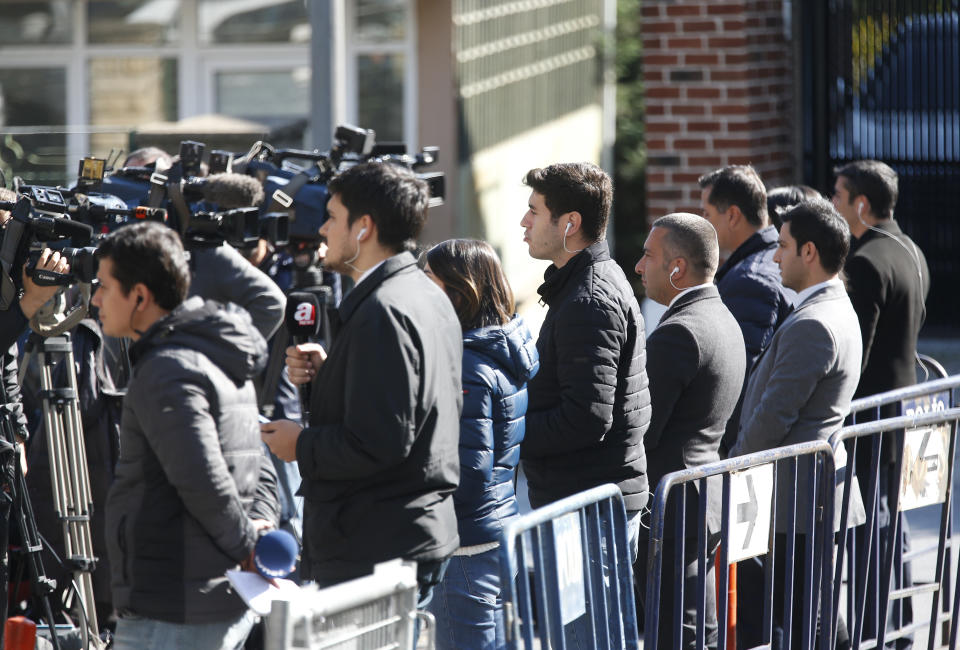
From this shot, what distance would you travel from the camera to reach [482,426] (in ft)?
12.6

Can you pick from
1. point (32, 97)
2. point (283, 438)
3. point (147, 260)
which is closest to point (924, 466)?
point (283, 438)

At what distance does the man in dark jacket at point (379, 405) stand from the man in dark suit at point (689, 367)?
37.0 inches

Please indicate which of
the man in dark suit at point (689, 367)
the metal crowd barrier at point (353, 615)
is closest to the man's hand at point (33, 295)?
the man in dark suit at point (689, 367)

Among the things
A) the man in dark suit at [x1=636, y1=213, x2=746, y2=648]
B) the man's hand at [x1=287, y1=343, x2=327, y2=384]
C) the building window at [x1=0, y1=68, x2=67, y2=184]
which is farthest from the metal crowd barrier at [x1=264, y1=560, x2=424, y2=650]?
the building window at [x1=0, y1=68, x2=67, y2=184]

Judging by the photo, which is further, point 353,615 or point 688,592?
point 688,592

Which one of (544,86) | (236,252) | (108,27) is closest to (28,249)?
(236,252)

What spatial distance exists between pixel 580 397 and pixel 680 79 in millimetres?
4447

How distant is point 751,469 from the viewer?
145 inches

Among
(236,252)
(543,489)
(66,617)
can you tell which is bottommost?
(66,617)

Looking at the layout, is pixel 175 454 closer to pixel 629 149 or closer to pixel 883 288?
pixel 883 288

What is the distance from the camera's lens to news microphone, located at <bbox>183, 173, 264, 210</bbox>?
522 cm

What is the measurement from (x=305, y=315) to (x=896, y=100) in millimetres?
6573

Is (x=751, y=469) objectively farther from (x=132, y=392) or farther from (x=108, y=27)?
(x=108, y=27)

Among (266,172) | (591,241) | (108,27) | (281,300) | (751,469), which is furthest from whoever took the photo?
(108,27)
